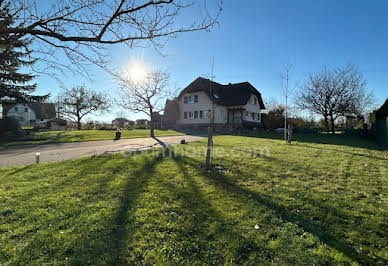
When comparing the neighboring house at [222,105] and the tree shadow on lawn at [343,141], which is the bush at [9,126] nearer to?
the neighboring house at [222,105]

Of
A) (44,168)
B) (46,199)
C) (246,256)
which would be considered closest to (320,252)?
(246,256)

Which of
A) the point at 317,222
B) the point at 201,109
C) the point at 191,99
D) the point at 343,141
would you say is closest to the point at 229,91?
the point at 201,109

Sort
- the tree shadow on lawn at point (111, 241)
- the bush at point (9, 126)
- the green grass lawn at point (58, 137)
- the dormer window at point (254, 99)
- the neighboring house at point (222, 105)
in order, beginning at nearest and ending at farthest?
the tree shadow on lawn at point (111, 241)
the green grass lawn at point (58, 137)
the bush at point (9, 126)
the neighboring house at point (222, 105)
the dormer window at point (254, 99)

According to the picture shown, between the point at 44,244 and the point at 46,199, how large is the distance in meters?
1.62

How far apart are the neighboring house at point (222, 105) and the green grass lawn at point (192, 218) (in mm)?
22386

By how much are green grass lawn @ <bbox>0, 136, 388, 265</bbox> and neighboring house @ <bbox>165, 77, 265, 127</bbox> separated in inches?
881

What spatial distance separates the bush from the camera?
653 inches

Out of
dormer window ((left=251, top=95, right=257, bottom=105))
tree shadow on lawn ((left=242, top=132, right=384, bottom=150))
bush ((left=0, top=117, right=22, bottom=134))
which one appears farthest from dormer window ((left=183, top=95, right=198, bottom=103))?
bush ((left=0, top=117, right=22, bottom=134))

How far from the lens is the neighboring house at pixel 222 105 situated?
1121 inches

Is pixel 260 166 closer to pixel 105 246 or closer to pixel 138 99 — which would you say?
pixel 105 246

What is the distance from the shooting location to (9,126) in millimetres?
16922

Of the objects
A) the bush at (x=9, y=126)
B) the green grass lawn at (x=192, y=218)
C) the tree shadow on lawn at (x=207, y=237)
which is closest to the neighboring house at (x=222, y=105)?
the bush at (x=9, y=126)

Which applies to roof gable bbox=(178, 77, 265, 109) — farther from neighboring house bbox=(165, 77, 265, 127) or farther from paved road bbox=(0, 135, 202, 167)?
paved road bbox=(0, 135, 202, 167)

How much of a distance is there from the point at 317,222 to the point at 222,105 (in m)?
26.9
